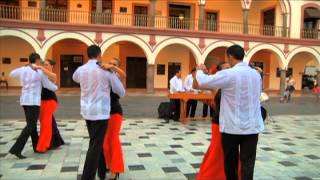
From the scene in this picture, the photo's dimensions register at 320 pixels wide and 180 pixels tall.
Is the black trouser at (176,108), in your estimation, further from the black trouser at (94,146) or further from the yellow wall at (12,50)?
the yellow wall at (12,50)

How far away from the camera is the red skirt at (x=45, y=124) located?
6613mm

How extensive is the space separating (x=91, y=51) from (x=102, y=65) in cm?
24

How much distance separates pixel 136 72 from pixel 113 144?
880 inches

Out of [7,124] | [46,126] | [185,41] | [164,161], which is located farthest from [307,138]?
[185,41]

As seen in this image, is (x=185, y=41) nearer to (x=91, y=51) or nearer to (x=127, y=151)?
(x=127, y=151)

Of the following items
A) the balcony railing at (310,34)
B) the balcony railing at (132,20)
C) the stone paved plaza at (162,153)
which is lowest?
the stone paved plaza at (162,153)

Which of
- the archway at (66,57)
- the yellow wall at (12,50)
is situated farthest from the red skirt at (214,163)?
the yellow wall at (12,50)

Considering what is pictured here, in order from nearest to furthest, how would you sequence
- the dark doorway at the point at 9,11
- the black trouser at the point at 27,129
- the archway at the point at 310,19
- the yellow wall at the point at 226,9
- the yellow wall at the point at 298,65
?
the black trouser at the point at 27,129, the dark doorway at the point at 9,11, the archway at the point at 310,19, the yellow wall at the point at 226,9, the yellow wall at the point at 298,65

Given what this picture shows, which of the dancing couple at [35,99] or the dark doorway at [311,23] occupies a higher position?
the dark doorway at [311,23]

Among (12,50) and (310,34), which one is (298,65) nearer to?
(310,34)

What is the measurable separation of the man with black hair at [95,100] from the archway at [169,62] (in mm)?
22367

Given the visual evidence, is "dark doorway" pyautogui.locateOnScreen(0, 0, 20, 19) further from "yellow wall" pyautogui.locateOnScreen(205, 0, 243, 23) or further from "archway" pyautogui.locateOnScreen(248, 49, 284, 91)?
"archway" pyautogui.locateOnScreen(248, 49, 284, 91)

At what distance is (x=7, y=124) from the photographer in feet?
32.4

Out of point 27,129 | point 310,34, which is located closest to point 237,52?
point 27,129
